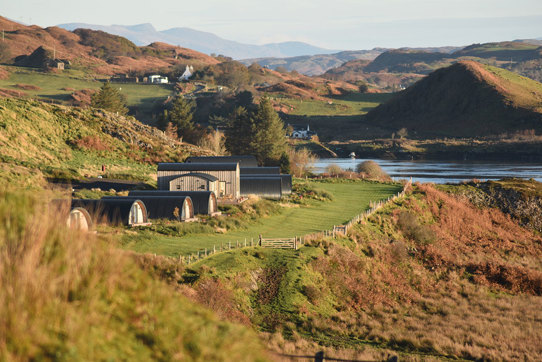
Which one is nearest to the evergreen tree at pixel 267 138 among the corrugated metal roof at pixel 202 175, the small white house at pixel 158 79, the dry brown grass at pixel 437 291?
the corrugated metal roof at pixel 202 175

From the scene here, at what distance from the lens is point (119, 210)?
33.3 m

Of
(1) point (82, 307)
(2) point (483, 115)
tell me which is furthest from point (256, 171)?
(2) point (483, 115)

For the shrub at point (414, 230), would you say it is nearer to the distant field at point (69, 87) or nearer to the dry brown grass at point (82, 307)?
the dry brown grass at point (82, 307)

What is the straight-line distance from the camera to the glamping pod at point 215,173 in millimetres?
51312

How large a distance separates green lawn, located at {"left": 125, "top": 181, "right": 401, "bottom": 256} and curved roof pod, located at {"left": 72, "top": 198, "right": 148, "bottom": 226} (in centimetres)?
276

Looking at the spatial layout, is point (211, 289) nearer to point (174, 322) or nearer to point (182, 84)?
point (174, 322)

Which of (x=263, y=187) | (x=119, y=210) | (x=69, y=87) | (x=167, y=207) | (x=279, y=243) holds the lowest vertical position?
(x=279, y=243)

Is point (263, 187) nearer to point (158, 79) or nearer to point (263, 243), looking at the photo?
point (263, 243)

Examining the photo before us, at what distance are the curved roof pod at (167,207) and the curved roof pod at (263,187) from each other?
56.9 feet

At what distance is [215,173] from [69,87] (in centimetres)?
11184

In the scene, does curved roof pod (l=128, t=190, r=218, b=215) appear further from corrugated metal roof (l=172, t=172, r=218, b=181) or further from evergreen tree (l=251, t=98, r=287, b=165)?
evergreen tree (l=251, t=98, r=287, b=165)

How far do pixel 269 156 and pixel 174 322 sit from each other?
80.5 m

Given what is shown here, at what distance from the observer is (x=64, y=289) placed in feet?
21.8

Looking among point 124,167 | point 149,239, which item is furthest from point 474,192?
point 149,239
